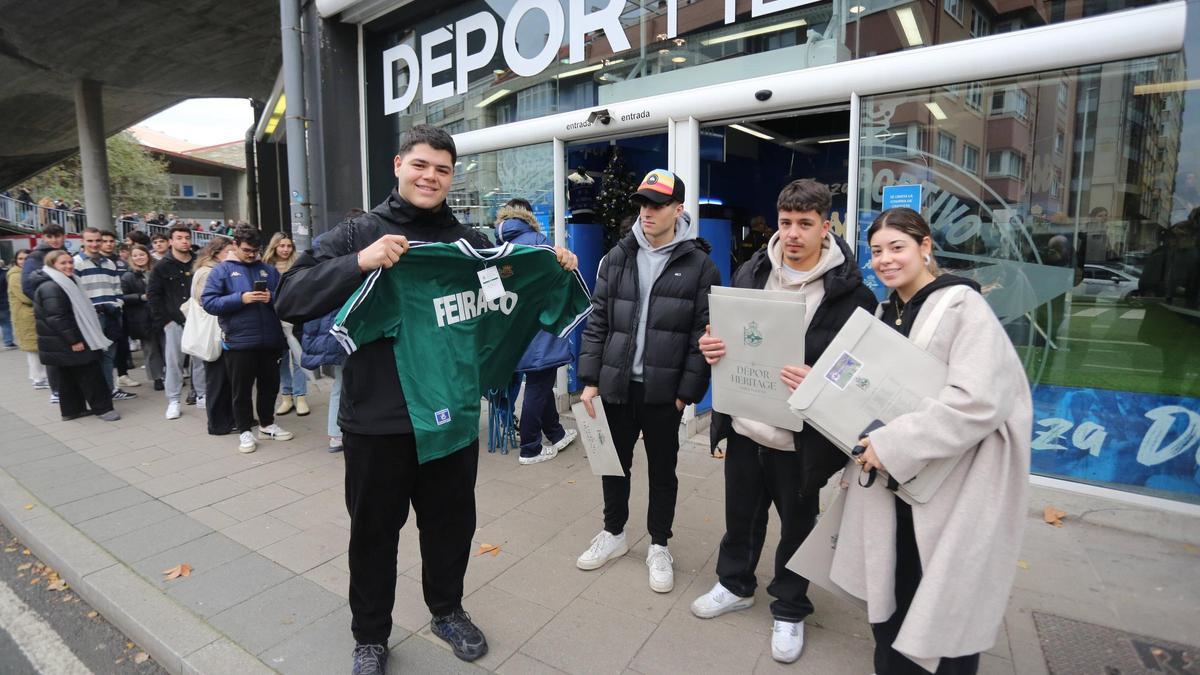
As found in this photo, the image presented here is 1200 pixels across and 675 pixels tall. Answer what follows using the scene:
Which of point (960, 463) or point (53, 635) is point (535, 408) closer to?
point (53, 635)

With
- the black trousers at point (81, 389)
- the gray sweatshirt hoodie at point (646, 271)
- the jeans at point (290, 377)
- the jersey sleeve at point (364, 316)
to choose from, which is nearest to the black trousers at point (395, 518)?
the jersey sleeve at point (364, 316)

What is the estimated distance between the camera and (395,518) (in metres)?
2.57

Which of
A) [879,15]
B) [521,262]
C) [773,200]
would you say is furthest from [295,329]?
[773,200]

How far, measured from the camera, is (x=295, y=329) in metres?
6.43

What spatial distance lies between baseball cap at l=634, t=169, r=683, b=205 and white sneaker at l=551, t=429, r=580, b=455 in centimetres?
292

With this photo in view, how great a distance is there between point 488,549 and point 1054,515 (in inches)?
139

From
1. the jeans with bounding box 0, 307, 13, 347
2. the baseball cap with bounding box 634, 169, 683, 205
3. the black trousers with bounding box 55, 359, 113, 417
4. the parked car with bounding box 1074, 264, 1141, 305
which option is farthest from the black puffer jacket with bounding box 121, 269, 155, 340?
the parked car with bounding box 1074, 264, 1141, 305

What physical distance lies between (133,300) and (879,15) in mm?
8943

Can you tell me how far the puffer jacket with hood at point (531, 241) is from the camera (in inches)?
188

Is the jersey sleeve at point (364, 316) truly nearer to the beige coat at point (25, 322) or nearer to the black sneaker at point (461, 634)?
the black sneaker at point (461, 634)

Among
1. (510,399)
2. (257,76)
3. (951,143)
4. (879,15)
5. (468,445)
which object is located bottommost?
(510,399)

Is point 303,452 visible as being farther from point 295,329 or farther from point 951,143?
point 951,143

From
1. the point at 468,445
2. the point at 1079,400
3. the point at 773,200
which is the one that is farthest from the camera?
the point at 773,200

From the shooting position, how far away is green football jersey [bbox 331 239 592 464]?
231 cm
